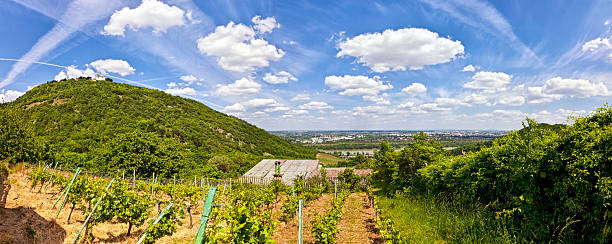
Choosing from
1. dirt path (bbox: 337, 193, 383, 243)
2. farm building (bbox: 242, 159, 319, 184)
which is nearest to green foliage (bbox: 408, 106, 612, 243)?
dirt path (bbox: 337, 193, 383, 243)

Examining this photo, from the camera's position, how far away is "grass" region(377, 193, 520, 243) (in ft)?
16.1

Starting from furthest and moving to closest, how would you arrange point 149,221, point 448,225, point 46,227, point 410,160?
point 410,160 → point 46,227 → point 448,225 → point 149,221

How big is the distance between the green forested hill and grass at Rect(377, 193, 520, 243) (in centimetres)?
2411

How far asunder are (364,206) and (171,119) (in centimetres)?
5896

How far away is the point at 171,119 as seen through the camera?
58625 millimetres

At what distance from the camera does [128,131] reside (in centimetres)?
4138

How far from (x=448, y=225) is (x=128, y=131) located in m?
49.4

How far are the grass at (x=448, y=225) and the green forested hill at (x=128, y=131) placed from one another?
24.1 meters

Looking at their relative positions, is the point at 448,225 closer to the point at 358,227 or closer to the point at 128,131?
the point at 358,227

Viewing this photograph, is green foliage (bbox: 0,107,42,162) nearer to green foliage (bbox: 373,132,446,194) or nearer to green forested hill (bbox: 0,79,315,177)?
green forested hill (bbox: 0,79,315,177)

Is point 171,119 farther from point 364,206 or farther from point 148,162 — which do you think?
point 364,206

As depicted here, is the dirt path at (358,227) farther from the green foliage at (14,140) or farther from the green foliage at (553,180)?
the green foliage at (14,140)

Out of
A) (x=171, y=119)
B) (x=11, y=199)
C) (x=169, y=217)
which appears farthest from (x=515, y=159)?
(x=171, y=119)

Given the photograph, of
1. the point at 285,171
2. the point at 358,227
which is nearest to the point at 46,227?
the point at 358,227
